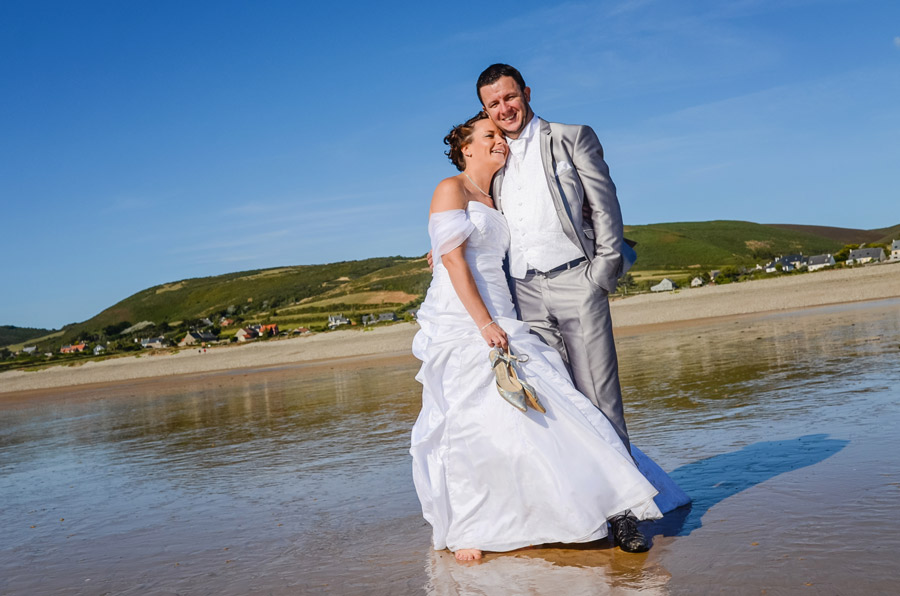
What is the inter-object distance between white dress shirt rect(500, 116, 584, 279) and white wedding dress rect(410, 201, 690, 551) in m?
0.11

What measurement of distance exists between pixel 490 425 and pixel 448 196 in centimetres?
136

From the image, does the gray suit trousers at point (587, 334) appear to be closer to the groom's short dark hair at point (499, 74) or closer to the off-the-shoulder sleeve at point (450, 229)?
the off-the-shoulder sleeve at point (450, 229)

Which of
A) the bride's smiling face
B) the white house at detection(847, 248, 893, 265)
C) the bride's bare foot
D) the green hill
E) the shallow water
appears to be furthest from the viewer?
the green hill

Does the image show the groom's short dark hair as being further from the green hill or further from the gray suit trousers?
the green hill

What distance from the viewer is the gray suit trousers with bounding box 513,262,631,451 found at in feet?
13.7

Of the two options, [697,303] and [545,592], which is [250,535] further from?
[697,303]

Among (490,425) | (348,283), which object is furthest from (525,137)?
(348,283)

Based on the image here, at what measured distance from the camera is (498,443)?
13.2 ft

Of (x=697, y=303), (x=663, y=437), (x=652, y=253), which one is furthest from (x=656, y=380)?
(x=652, y=253)

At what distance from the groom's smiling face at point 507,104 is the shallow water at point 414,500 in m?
2.44

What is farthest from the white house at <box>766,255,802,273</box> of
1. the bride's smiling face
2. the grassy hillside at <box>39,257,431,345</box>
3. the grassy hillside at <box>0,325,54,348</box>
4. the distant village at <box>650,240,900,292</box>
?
the grassy hillside at <box>0,325,54,348</box>

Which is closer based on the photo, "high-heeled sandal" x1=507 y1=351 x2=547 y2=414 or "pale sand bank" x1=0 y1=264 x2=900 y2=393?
"high-heeled sandal" x1=507 y1=351 x2=547 y2=414

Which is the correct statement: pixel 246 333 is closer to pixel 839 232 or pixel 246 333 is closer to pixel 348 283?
pixel 348 283

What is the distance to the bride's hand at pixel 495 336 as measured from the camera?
4.11 meters
